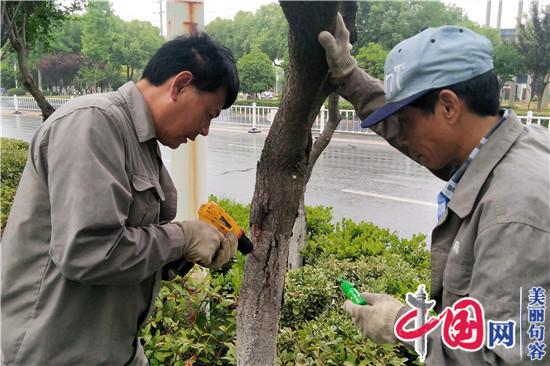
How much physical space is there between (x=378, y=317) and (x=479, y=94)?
777 millimetres

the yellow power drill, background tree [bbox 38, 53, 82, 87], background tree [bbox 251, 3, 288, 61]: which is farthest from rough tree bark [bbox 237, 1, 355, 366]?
background tree [bbox 38, 53, 82, 87]

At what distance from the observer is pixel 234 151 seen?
13867 millimetres

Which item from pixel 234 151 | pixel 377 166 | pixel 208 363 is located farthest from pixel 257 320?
pixel 234 151

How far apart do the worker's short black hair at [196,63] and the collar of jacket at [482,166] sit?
822mm

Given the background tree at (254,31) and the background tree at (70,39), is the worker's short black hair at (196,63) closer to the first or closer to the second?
the background tree at (254,31)

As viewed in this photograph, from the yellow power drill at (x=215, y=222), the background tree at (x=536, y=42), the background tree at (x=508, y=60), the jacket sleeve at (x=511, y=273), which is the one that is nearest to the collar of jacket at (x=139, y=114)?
the yellow power drill at (x=215, y=222)

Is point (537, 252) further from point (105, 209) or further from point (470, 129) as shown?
point (105, 209)

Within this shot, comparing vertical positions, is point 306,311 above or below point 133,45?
below

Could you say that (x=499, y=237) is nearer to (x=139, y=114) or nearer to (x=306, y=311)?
(x=139, y=114)

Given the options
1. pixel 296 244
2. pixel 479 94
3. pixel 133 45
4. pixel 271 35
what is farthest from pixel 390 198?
pixel 133 45

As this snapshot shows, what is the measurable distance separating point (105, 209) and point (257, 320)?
1.19 m

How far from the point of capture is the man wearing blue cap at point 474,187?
3.93 feet

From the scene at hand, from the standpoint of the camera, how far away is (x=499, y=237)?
121 centimetres

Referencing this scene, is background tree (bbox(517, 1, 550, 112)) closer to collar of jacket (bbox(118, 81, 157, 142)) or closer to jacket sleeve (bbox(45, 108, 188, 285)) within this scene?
collar of jacket (bbox(118, 81, 157, 142))
